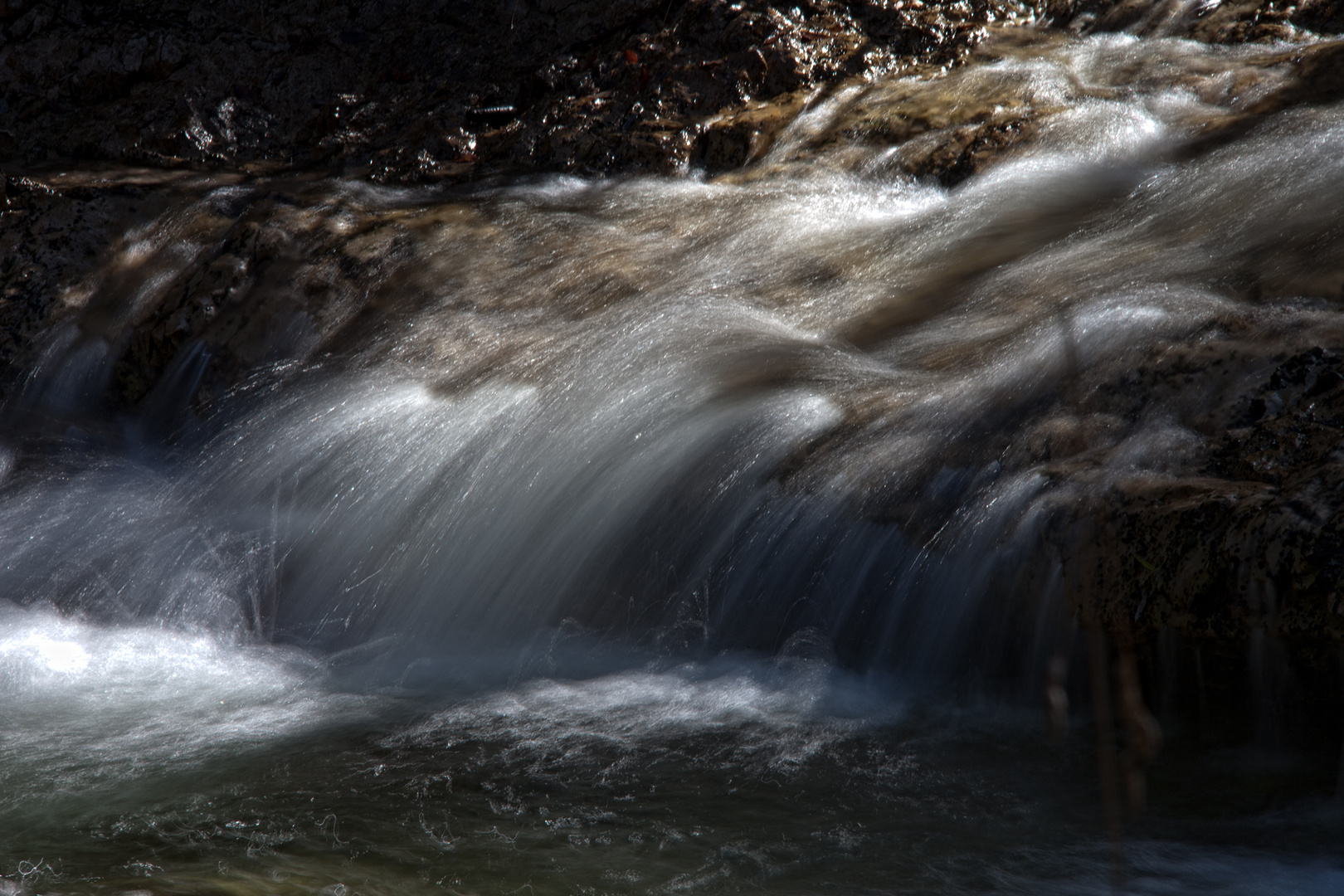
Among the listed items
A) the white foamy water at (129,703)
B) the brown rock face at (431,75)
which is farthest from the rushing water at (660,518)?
the brown rock face at (431,75)

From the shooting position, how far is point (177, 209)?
6312 millimetres

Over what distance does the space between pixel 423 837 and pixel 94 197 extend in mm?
5377

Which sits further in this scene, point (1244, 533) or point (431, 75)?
point (431, 75)

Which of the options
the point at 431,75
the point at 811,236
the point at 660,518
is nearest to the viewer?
the point at 660,518

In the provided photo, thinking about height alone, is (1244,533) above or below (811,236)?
below

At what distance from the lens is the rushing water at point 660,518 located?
2264 millimetres

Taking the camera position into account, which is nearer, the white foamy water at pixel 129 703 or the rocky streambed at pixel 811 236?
the rocky streambed at pixel 811 236

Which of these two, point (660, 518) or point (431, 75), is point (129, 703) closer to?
point (660, 518)

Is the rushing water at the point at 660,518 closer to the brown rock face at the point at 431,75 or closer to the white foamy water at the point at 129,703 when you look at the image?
the white foamy water at the point at 129,703

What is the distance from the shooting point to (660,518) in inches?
137

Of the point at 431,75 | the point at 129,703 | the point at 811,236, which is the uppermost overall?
the point at 431,75

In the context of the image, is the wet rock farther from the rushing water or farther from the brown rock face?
the brown rock face

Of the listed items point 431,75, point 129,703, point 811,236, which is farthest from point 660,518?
point 431,75

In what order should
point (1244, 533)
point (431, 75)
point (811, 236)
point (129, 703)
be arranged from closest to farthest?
point (1244, 533) → point (129, 703) → point (811, 236) → point (431, 75)
